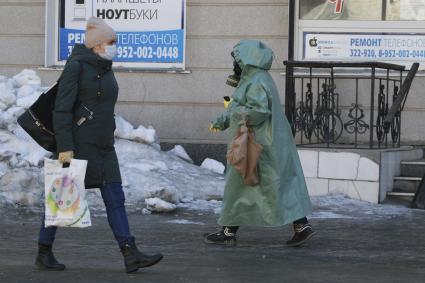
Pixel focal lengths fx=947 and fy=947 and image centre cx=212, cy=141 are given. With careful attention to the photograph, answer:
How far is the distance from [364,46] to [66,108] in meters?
6.79

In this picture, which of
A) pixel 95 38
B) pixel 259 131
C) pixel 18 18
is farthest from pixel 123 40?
pixel 95 38

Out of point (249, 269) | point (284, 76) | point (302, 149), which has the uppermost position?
point (284, 76)

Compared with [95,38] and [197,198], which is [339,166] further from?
[95,38]

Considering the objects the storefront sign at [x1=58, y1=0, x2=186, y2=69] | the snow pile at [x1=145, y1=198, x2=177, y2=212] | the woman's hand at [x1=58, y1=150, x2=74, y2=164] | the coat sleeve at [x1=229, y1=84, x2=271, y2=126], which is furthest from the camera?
the storefront sign at [x1=58, y1=0, x2=186, y2=69]

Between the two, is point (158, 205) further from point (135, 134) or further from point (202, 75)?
point (202, 75)

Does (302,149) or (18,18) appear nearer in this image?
(302,149)

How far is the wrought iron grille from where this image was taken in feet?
35.7

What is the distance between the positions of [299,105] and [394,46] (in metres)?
1.70

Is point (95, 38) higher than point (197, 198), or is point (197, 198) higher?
point (95, 38)

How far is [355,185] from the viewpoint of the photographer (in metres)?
10.3

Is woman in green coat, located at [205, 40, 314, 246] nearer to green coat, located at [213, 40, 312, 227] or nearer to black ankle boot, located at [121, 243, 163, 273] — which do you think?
green coat, located at [213, 40, 312, 227]

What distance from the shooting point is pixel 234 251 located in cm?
751

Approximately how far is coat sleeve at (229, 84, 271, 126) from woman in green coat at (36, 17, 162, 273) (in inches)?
52.9

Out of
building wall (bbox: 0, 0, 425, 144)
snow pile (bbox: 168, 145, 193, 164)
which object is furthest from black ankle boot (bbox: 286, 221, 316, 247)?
building wall (bbox: 0, 0, 425, 144)
